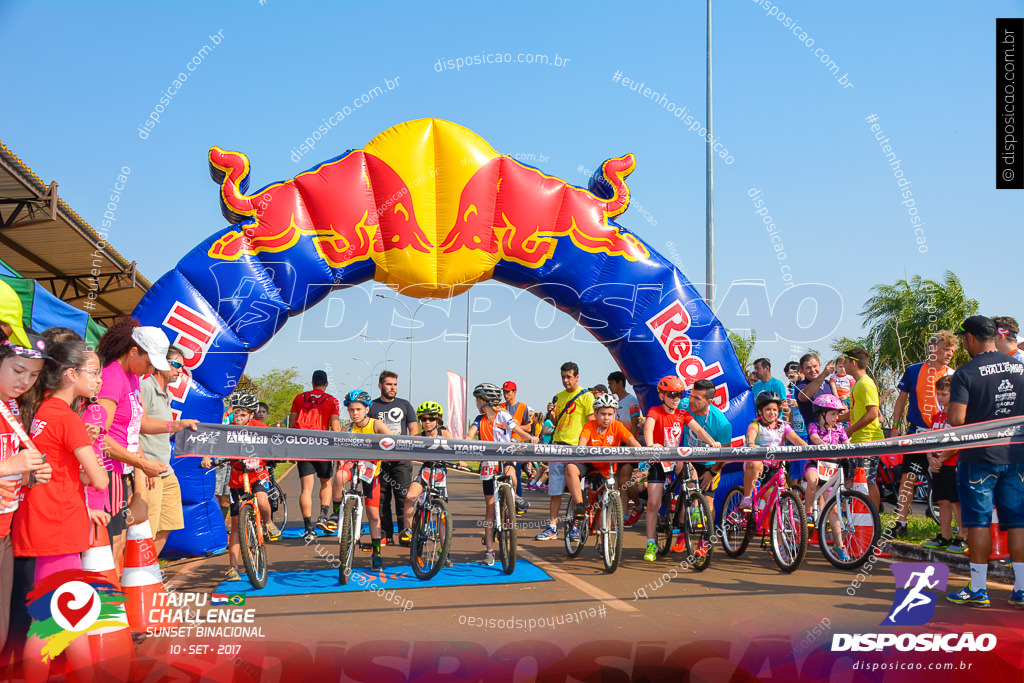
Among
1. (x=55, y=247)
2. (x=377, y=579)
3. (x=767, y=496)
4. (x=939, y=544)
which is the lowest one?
(x=377, y=579)

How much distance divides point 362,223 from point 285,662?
580cm

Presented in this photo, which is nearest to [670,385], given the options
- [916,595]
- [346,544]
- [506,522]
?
[506,522]

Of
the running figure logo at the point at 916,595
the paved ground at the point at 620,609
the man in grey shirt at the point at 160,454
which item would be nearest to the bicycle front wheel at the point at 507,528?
the paved ground at the point at 620,609

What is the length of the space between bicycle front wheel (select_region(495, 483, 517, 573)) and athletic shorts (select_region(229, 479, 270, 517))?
2184 millimetres

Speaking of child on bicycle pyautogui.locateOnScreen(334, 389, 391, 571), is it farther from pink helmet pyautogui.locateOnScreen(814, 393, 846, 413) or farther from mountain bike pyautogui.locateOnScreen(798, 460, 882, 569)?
pink helmet pyautogui.locateOnScreen(814, 393, 846, 413)

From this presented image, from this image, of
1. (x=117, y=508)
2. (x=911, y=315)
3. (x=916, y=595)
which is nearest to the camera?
(x=117, y=508)

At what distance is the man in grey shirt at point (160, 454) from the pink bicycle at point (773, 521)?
4853 millimetres

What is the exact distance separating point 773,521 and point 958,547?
1848 millimetres

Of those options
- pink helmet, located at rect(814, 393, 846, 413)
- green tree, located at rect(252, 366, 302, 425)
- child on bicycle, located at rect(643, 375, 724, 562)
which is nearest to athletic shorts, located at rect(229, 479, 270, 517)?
child on bicycle, located at rect(643, 375, 724, 562)

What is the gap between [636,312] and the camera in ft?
31.8

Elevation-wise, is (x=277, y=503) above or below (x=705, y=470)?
below

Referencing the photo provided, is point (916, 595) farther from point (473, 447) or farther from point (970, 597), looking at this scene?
point (473, 447)

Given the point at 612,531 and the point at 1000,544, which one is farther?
the point at 612,531

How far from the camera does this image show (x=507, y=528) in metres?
7.12
